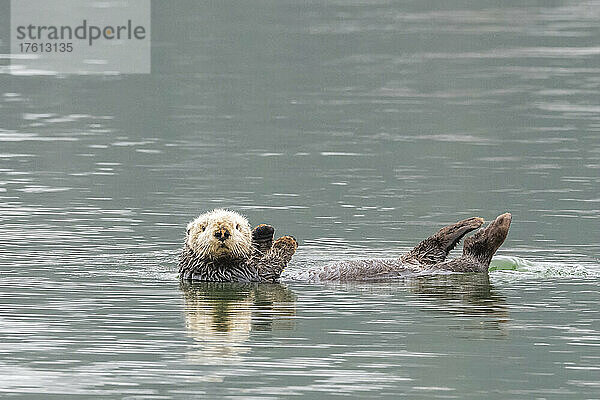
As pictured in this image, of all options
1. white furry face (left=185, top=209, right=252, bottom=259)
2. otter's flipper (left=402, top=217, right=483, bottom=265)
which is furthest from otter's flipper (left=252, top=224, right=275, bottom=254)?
otter's flipper (left=402, top=217, right=483, bottom=265)

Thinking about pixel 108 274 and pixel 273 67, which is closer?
pixel 108 274

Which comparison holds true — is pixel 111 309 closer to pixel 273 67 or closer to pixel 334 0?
pixel 273 67

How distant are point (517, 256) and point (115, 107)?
38.5 feet

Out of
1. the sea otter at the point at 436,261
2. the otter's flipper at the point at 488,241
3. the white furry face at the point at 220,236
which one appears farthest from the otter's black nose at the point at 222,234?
the otter's flipper at the point at 488,241

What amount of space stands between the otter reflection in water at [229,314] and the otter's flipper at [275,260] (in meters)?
0.09

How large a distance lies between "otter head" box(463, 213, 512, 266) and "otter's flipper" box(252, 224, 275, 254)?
4.55ft

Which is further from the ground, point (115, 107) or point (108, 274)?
point (115, 107)

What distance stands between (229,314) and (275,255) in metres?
1.14

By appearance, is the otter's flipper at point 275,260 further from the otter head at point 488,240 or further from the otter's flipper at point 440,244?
the otter head at point 488,240

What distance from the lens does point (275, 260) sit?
10.2 m

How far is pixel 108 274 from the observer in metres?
10.4

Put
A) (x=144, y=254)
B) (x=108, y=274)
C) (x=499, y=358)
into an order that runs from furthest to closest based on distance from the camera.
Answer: (x=144, y=254), (x=108, y=274), (x=499, y=358)

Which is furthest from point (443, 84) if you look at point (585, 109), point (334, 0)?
point (334, 0)

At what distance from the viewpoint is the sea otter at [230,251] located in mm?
9891
